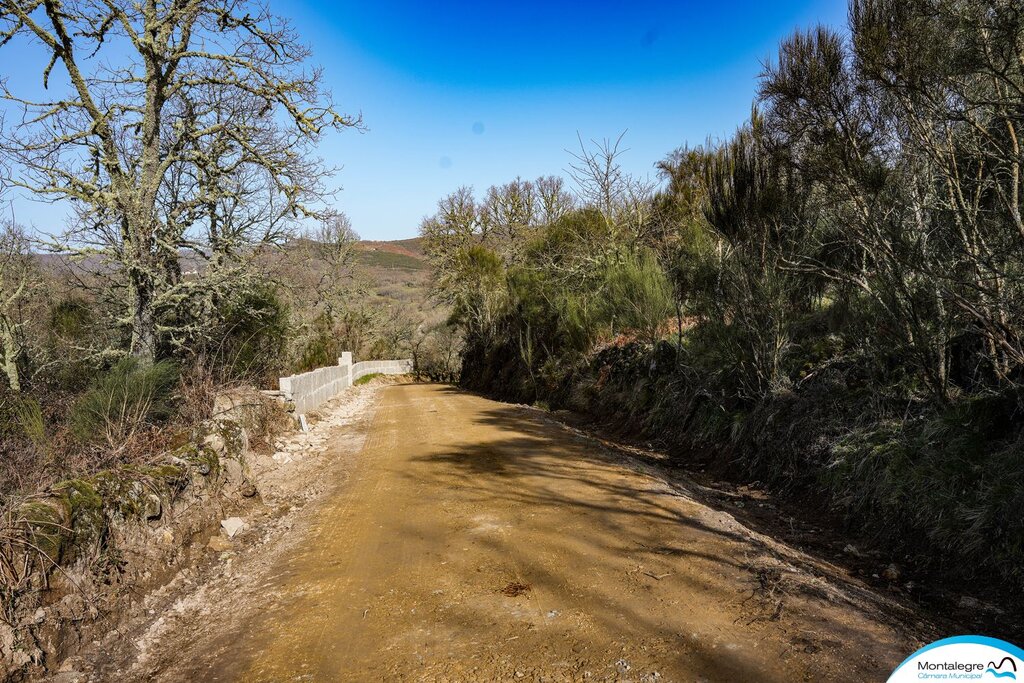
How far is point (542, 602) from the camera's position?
152 inches

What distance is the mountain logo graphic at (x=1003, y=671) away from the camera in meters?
2.78

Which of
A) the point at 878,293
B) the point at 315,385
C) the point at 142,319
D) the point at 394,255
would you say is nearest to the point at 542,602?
the point at 878,293

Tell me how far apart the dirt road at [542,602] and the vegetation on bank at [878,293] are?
1535 mm

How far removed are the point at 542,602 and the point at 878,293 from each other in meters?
5.48

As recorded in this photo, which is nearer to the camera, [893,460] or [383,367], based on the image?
[893,460]

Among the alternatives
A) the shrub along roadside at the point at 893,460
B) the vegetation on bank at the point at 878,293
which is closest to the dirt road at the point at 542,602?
the shrub along roadside at the point at 893,460

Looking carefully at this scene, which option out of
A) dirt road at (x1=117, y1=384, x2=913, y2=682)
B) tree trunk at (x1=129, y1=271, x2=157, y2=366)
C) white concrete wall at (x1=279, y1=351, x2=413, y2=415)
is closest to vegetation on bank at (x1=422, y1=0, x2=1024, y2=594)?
dirt road at (x1=117, y1=384, x2=913, y2=682)

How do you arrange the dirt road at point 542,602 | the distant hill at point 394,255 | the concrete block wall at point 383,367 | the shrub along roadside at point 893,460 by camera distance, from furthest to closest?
1. the distant hill at point 394,255
2. the concrete block wall at point 383,367
3. the shrub along roadside at point 893,460
4. the dirt road at point 542,602

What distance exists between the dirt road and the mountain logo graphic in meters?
0.41

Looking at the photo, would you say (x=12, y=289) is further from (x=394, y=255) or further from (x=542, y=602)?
(x=394, y=255)

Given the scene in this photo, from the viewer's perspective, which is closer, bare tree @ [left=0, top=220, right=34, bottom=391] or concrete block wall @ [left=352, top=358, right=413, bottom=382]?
bare tree @ [left=0, top=220, right=34, bottom=391]

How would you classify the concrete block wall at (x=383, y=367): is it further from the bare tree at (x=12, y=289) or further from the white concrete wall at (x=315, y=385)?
the bare tree at (x=12, y=289)

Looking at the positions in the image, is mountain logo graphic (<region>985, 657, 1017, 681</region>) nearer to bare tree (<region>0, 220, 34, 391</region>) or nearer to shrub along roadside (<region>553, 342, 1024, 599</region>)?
shrub along roadside (<region>553, 342, 1024, 599</region>)

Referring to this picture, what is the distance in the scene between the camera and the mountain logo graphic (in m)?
2.78
